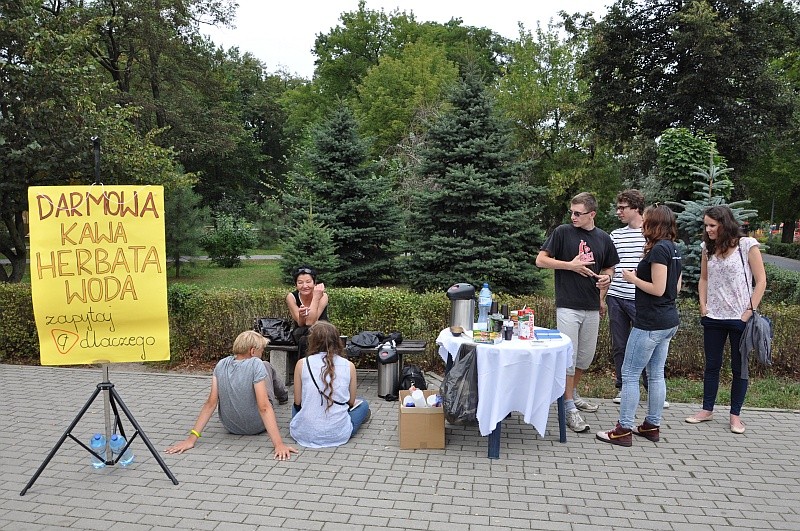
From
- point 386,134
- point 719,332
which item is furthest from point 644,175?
point 719,332

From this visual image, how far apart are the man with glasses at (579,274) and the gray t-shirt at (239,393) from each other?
278 cm

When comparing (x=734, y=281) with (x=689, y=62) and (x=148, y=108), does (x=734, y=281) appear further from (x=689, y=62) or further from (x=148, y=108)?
(x=148, y=108)

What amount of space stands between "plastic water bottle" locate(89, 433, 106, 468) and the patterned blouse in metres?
5.51

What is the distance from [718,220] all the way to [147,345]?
197 inches

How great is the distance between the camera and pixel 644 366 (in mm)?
5449

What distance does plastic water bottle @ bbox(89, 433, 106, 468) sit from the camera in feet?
16.1

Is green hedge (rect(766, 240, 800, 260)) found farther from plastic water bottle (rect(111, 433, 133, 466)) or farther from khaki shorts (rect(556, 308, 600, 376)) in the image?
plastic water bottle (rect(111, 433, 133, 466))

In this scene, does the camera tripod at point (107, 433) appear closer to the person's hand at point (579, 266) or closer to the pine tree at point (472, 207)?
the person's hand at point (579, 266)

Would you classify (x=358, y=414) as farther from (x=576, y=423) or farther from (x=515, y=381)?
(x=576, y=423)

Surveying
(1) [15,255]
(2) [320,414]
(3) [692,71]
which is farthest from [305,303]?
(3) [692,71]

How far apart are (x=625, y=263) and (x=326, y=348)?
3.19 meters

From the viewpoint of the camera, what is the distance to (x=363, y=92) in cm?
2809

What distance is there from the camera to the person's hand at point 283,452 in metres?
5.16

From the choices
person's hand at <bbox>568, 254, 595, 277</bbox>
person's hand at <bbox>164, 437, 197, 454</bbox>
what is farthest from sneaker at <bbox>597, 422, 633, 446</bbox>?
person's hand at <bbox>164, 437, 197, 454</bbox>
